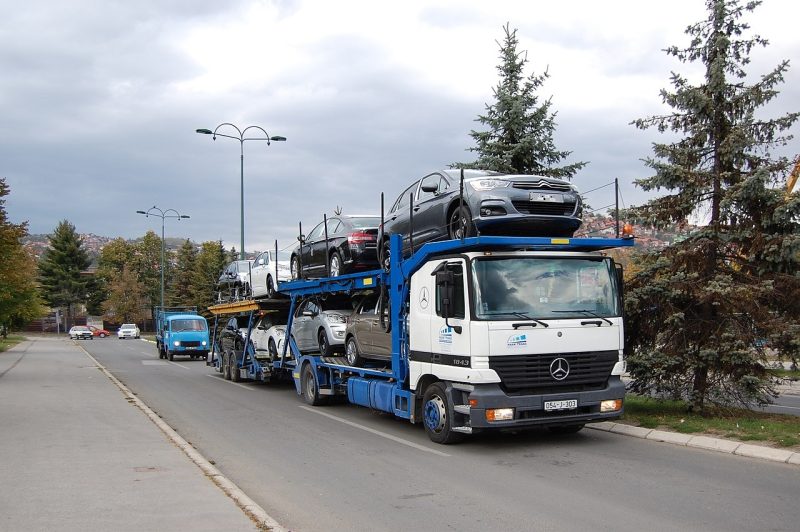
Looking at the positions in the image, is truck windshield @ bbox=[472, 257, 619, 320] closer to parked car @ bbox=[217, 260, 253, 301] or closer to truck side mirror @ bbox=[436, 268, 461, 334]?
truck side mirror @ bbox=[436, 268, 461, 334]

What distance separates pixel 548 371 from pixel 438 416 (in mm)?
1656

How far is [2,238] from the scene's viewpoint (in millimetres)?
20641

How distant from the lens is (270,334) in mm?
18312

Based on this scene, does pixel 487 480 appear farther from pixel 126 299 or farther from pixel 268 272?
pixel 126 299

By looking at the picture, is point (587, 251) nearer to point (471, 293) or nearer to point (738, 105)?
point (471, 293)

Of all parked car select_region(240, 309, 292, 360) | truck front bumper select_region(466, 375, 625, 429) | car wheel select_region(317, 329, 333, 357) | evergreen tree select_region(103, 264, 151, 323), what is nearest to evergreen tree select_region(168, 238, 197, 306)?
evergreen tree select_region(103, 264, 151, 323)

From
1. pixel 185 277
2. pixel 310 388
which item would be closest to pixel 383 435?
pixel 310 388

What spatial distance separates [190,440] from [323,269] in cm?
536

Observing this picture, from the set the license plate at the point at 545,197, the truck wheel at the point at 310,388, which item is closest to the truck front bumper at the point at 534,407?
the license plate at the point at 545,197

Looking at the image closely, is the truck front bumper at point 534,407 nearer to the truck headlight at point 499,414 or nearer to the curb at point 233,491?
the truck headlight at point 499,414

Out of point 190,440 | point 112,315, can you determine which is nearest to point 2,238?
point 190,440

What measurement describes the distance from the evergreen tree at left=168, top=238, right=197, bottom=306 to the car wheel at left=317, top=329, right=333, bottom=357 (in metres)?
61.0

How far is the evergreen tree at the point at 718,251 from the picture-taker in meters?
10.6

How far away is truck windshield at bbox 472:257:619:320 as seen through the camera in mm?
9234
